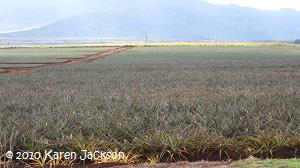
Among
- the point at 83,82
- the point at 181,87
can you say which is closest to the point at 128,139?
the point at 181,87

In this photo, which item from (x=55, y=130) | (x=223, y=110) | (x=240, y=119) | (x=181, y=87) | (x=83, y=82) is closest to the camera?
(x=55, y=130)

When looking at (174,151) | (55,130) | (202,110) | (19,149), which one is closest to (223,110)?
(202,110)

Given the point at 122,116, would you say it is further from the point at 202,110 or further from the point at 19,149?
the point at 19,149

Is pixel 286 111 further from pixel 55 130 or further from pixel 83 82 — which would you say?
pixel 83 82

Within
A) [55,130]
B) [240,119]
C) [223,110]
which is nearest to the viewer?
[55,130]

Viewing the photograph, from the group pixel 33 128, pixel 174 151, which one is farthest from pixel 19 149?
pixel 174 151

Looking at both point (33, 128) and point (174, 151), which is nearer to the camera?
point (174, 151)

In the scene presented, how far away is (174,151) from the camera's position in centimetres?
826

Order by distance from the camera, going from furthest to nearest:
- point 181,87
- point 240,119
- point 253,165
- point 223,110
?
point 181,87, point 223,110, point 240,119, point 253,165

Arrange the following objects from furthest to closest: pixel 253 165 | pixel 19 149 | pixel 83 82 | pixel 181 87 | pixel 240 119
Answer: pixel 83 82, pixel 181 87, pixel 240 119, pixel 19 149, pixel 253 165

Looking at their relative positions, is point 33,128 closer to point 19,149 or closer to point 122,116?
point 19,149

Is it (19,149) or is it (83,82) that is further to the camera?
(83,82)

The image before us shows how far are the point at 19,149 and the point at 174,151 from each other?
2.42 m

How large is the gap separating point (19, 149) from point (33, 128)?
2.45ft
